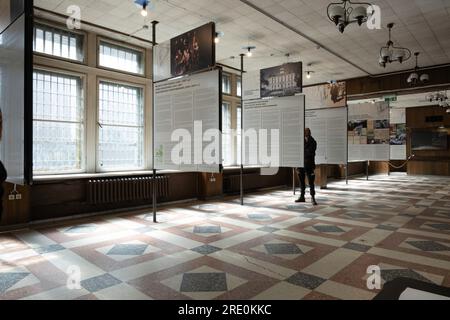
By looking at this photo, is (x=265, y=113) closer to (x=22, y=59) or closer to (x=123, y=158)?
(x=123, y=158)

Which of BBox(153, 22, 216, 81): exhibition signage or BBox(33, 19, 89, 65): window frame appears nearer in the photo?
BBox(153, 22, 216, 81): exhibition signage

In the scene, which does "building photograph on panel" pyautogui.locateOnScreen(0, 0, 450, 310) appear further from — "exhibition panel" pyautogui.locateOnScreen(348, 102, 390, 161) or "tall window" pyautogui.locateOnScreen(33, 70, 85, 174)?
"exhibition panel" pyautogui.locateOnScreen(348, 102, 390, 161)

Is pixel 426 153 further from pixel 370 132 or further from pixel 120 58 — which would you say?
pixel 120 58

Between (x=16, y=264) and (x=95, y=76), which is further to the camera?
(x=95, y=76)

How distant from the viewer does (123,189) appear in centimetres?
639

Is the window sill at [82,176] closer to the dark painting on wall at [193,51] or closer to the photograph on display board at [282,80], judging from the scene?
the dark painting on wall at [193,51]

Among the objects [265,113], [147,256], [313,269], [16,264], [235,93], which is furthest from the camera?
[235,93]

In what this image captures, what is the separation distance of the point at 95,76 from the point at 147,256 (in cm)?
454

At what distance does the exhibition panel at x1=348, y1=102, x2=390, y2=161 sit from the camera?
11.7 metres

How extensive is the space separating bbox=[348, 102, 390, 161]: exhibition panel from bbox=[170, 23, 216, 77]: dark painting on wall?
29.2ft

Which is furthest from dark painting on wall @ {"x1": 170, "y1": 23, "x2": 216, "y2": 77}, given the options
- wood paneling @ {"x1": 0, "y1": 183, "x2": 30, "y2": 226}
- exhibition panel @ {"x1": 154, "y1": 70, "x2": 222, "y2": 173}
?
wood paneling @ {"x1": 0, "y1": 183, "x2": 30, "y2": 226}

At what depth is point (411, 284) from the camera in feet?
4.29

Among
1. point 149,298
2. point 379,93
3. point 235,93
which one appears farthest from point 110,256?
point 379,93

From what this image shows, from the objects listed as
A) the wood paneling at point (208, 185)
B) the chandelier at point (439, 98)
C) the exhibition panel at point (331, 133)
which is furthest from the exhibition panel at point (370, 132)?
the wood paneling at point (208, 185)
